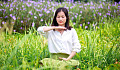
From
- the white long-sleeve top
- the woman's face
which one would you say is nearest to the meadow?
the white long-sleeve top

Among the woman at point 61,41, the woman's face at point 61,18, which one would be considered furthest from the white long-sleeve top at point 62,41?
the woman's face at point 61,18

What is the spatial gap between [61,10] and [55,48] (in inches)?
19.1

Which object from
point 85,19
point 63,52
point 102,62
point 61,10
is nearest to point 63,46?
point 63,52

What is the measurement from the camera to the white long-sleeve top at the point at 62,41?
1945 millimetres

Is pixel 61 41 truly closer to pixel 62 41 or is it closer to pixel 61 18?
pixel 62 41

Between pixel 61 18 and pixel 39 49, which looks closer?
pixel 61 18

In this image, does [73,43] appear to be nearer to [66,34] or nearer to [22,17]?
[66,34]

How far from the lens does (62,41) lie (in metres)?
1.95

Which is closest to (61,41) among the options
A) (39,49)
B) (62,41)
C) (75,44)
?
(62,41)

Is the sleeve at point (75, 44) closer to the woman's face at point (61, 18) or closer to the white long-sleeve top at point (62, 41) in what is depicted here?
the white long-sleeve top at point (62, 41)

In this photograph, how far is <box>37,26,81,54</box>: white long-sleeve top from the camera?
195cm

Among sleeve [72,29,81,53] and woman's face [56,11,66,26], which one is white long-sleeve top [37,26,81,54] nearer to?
sleeve [72,29,81,53]

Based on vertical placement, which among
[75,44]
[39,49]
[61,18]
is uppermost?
[61,18]

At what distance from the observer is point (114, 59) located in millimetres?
2109
